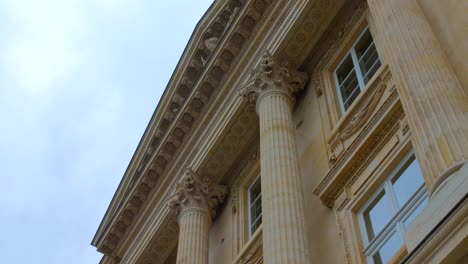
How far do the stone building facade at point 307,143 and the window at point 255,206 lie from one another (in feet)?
0.19

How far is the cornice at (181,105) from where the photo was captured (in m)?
20.8

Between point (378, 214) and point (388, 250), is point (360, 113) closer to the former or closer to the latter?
point (378, 214)

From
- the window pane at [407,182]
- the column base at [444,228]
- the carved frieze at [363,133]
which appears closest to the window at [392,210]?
the window pane at [407,182]

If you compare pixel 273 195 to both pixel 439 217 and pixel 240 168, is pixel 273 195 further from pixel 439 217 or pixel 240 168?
pixel 439 217

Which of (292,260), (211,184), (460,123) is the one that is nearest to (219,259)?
(211,184)

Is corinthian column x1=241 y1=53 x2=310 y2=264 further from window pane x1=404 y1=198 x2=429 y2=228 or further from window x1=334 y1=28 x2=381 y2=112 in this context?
window pane x1=404 y1=198 x2=429 y2=228

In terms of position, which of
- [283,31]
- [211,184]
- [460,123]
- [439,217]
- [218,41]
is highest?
[218,41]

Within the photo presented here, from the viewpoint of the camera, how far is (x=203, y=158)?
68.6 ft

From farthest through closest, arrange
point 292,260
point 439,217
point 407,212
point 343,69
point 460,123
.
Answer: point 343,69
point 292,260
point 407,212
point 460,123
point 439,217

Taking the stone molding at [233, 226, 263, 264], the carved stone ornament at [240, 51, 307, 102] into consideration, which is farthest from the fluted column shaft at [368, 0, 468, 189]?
the stone molding at [233, 226, 263, 264]

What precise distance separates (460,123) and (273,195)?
5.75 m

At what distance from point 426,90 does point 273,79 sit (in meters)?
8.07

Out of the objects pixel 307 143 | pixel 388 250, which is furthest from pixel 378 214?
pixel 307 143

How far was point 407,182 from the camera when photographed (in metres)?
13.1
